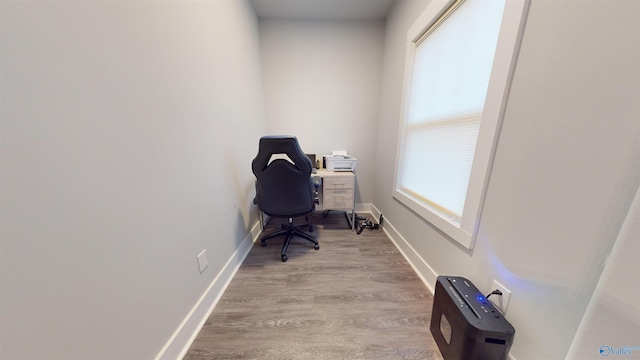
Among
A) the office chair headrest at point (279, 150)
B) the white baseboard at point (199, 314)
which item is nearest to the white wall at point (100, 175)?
the white baseboard at point (199, 314)

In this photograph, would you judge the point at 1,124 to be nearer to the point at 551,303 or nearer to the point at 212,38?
the point at 212,38

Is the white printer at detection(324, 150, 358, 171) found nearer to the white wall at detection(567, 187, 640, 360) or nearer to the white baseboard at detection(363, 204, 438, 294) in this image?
the white baseboard at detection(363, 204, 438, 294)

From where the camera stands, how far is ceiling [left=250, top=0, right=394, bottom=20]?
2.06m

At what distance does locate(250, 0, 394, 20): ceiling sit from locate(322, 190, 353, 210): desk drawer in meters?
2.19

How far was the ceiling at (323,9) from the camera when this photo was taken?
6.75 ft

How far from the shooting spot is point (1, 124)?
1.45 feet

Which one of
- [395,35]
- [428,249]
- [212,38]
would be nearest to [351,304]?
[428,249]

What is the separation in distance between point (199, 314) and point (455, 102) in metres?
2.22

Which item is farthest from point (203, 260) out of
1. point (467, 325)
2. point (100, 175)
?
point (467, 325)

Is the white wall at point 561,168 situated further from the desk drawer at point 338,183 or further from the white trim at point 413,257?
the desk drawer at point 338,183

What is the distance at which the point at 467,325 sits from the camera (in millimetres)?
806

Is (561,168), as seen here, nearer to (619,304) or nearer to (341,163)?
(619,304)

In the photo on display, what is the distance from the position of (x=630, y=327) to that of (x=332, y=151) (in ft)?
8.20

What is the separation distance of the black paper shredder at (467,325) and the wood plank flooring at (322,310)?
152 millimetres
